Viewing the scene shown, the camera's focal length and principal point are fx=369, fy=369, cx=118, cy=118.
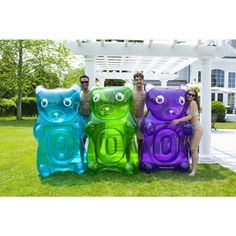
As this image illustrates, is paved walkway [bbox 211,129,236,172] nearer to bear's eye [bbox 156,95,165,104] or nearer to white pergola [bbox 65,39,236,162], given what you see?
white pergola [bbox 65,39,236,162]

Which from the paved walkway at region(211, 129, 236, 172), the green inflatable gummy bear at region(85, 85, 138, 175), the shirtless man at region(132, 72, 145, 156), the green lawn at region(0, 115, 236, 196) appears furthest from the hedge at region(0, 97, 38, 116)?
the green inflatable gummy bear at region(85, 85, 138, 175)

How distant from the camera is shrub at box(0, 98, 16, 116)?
2171cm

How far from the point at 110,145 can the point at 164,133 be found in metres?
0.88

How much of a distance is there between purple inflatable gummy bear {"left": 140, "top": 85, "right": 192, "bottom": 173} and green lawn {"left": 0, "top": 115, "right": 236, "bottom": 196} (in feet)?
0.65

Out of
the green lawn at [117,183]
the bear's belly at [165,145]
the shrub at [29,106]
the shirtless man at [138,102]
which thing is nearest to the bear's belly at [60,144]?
the green lawn at [117,183]

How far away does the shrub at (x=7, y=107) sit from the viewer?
855 inches

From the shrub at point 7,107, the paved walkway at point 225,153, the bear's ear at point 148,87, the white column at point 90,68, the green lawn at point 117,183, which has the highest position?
the white column at point 90,68

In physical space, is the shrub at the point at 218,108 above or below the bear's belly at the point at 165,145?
above

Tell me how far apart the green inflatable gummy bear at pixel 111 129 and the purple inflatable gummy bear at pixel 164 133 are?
28 centimetres

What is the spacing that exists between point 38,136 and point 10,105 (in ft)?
56.6

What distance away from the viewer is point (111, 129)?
5.68 metres

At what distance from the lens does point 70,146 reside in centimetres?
568

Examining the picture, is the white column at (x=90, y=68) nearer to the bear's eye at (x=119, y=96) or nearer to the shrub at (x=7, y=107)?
the bear's eye at (x=119, y=96)
